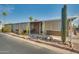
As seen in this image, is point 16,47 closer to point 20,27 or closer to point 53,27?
point 20,27

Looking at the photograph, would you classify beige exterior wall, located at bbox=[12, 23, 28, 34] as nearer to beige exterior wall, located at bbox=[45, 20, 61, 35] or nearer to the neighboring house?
the neighboring house

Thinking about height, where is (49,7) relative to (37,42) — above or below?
above

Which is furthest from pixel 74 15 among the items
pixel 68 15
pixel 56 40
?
pixel 56 40

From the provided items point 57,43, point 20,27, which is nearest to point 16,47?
point 20,27

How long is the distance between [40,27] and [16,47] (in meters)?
0.41

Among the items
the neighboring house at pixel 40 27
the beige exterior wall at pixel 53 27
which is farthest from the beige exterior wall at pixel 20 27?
the beige exterior wall at pixel 53 27

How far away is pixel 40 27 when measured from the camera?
17.6ft

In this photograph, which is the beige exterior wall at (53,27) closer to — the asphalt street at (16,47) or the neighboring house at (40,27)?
the neighboring house at (40,27)

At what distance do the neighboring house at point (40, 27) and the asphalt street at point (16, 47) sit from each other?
0.14m

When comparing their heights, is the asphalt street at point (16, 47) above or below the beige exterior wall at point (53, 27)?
below

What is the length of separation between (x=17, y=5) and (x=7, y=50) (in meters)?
0.60

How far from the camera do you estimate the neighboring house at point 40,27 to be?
17.4ft

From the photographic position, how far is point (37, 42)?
536cm
